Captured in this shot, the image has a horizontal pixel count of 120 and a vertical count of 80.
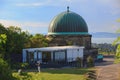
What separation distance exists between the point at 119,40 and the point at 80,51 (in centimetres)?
4026

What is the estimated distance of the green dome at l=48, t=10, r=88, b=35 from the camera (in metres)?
56.4

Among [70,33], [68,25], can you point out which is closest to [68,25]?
[68,25]

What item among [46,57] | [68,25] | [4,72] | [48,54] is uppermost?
[68,25]

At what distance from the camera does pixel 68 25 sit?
56812 mm

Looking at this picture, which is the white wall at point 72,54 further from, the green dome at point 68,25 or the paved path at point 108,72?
the green dome at point 68,25

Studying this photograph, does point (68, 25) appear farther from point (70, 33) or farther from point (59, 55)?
point (59, 55)

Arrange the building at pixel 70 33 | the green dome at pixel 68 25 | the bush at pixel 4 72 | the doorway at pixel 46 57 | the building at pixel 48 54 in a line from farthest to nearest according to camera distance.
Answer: the green dome at pixel 68 25
the building at pixel 70 33
the doorway at pixel 46 57
the building at pixel 48 54
the bush at pixel 4 72

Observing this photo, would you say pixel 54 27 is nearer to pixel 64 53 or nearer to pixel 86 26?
pixel 86 26

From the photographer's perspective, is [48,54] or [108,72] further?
[48,54]

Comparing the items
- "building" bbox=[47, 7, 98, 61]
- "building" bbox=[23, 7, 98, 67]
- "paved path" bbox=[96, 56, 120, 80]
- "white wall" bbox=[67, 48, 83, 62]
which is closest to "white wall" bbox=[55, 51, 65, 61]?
"white wall" bbox=[67, 48, 83, 62]

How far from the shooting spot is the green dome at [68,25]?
5644 centimetres

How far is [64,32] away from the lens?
5678 cm

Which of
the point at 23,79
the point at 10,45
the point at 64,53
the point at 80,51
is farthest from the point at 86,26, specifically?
the point at 23,79

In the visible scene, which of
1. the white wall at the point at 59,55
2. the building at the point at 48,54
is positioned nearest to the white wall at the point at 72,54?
the building at the point at 48,54
